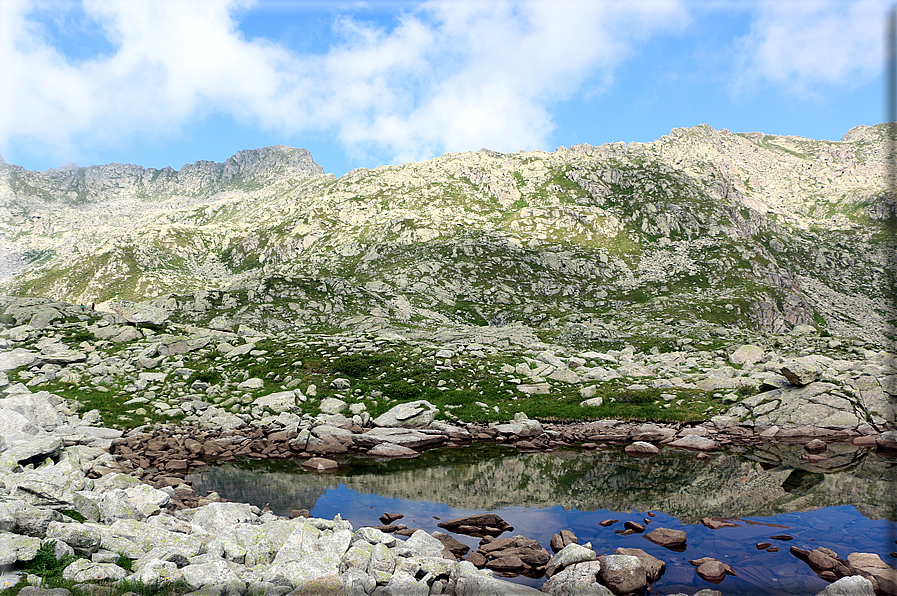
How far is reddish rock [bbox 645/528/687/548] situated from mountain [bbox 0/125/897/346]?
48.0m

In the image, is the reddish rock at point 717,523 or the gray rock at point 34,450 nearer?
the reddish rock at point 717,523

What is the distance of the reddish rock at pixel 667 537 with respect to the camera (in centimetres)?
1392

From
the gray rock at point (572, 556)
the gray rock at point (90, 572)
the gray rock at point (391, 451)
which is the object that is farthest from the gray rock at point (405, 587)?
the gray rock at point (391, 451)

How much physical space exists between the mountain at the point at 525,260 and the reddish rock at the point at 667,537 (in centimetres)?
4795

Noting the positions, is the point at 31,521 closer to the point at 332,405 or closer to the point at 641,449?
the point at 332,405

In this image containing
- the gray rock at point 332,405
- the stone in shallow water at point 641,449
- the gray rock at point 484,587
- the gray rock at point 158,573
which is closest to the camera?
the gray rock at point 158,573

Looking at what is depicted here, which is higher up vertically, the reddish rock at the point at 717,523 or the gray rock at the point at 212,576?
the gray rock at the point at 212,576

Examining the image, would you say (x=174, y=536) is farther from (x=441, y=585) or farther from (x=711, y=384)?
(x=711, y=384)

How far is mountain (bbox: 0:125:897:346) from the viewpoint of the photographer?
8319 cm

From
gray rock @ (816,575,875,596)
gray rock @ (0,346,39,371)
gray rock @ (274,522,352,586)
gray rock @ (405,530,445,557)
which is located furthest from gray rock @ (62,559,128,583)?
gray rock @ (0,346,39,371)

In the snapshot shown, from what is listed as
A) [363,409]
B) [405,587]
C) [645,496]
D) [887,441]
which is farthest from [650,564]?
[887,441]

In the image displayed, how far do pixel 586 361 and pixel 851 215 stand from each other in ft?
766

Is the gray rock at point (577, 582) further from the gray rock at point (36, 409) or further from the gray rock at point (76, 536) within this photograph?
the gray rock at point (36, 409)

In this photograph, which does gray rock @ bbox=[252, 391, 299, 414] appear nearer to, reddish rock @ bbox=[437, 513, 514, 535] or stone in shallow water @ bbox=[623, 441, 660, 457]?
reddish rock @ bbox=[437, 513, 514, 535]
